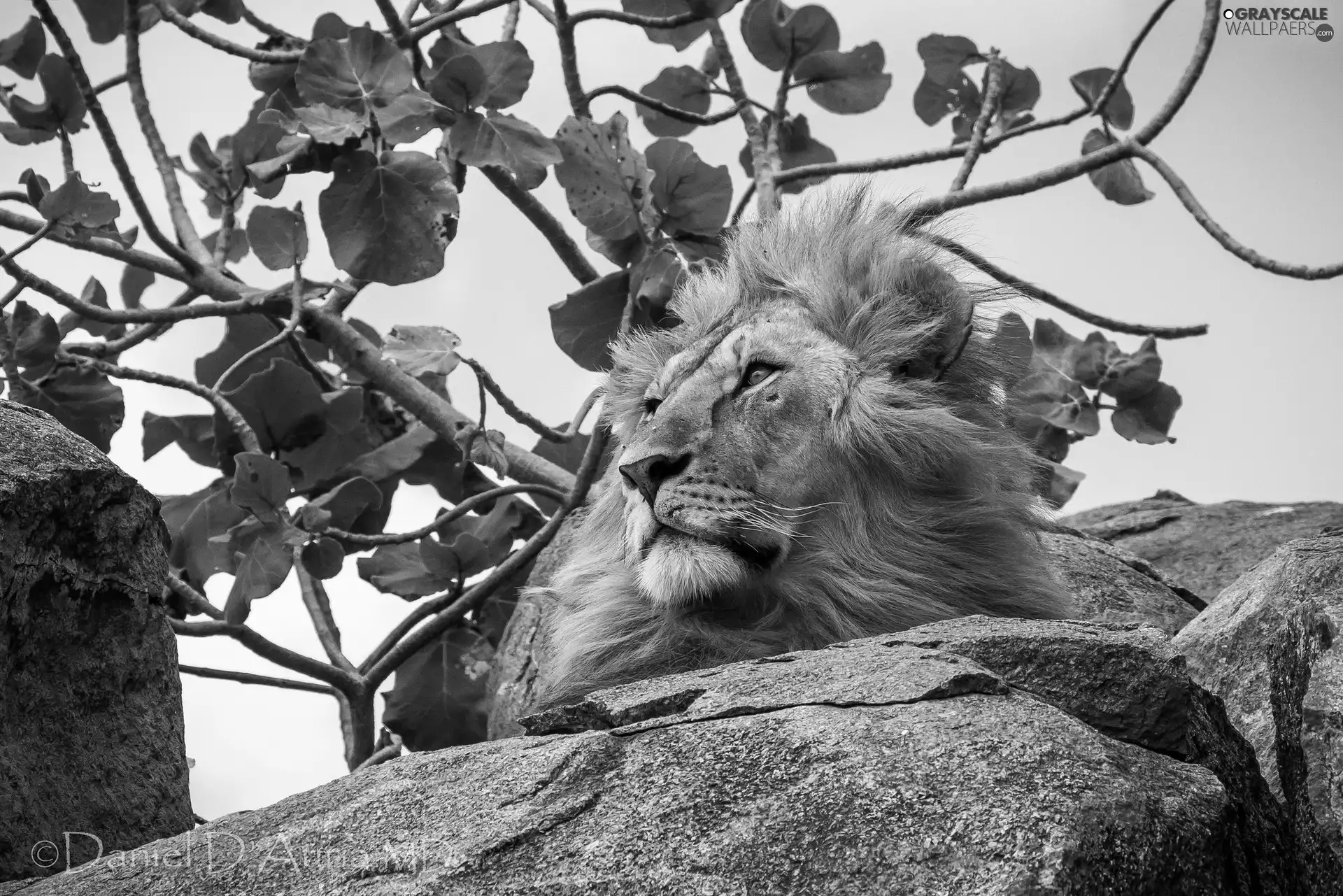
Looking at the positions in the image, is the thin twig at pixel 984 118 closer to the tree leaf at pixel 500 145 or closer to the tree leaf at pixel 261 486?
the tree leaf at pixel 500 145

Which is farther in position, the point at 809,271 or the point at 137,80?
the point at 137,80

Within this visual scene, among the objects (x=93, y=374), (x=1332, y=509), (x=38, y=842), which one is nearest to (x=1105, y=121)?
(x=1332, y=509)

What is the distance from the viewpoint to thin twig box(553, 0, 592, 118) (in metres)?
4.82

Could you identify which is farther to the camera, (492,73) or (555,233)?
(555,233)

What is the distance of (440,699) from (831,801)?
10.5 feet

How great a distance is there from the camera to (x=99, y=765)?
2.22 m

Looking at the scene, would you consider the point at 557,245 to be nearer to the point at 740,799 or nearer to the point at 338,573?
the point at 338,573

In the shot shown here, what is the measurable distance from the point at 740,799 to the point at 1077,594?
2843mm

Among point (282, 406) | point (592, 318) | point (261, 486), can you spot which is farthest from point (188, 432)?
point (592, 318)

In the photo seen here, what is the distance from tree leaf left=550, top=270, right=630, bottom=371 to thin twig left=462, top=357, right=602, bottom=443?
0.16 meters

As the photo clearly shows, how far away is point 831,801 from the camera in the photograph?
1.61 meters

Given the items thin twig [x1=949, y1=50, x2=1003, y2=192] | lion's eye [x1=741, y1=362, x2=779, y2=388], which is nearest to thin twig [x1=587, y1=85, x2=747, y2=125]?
thin twig [x1=949, y1=50, x2=1003, y2=192]

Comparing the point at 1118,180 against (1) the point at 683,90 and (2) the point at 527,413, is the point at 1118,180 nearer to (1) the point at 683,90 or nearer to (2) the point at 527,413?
(1) the point at 683,90

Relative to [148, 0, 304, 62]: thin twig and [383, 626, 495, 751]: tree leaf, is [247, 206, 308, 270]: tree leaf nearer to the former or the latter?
[148, 0, 304, 62]: thin twig
